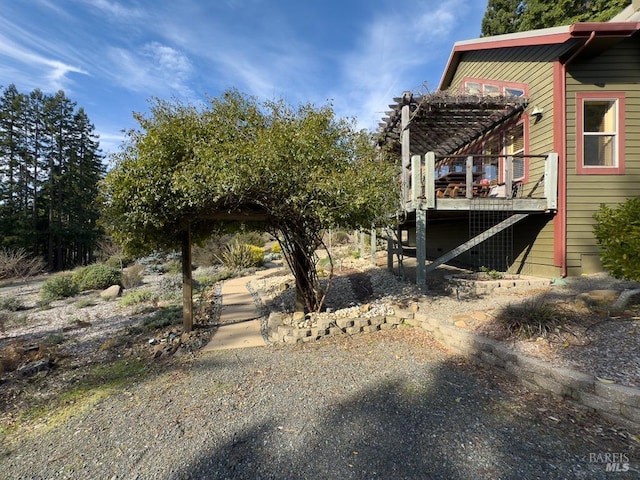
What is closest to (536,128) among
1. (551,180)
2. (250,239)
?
(551,180)

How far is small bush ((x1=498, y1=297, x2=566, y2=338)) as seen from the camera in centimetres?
361

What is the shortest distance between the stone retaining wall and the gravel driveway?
17 cm

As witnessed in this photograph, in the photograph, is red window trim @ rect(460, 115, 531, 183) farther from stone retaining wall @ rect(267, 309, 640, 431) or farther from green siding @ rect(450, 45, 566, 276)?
stone retaining wall @ rect(267, 309, 640, 431)

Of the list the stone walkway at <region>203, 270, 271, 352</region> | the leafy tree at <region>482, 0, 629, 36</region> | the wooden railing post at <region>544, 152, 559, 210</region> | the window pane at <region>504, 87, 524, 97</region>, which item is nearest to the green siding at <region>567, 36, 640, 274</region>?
the wooden railing post at <region>544, 152, 559, 210</region>

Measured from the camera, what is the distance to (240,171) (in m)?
3.92

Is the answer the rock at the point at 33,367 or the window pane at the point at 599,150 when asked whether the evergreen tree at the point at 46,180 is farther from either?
the window pane at the point at 599,150

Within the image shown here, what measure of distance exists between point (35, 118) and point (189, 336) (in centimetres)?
2977

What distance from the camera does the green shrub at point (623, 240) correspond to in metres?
3.91

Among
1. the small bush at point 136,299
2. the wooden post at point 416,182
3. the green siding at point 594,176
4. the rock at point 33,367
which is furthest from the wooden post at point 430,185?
the small bush at point 136,299

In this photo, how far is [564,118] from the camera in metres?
6.45

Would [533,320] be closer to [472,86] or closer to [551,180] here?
[551,180]

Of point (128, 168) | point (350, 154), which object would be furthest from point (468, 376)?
point (128, 168)

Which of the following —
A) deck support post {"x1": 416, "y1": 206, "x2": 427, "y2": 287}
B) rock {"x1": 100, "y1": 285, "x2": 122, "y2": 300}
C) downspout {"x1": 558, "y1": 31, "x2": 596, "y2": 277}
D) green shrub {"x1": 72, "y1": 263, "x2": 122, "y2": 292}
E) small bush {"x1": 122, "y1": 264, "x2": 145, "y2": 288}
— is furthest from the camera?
small bush {"x1": 122, "y1": 264, "x2": 145, "y2": 288}

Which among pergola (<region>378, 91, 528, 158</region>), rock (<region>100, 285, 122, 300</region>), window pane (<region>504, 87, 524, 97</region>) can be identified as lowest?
rock (<region>100, 285, 122, 300</region>)
